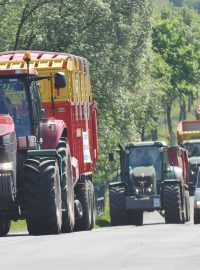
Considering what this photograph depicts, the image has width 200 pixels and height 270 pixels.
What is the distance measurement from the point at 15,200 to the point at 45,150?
1.01 meters

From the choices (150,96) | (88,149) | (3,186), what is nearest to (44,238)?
(3,186)

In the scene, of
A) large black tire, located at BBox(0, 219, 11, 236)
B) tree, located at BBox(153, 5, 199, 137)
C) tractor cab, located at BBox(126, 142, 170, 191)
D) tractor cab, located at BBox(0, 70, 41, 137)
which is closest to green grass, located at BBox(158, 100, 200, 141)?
tree, located at BBox(153, 5, 199, 137)

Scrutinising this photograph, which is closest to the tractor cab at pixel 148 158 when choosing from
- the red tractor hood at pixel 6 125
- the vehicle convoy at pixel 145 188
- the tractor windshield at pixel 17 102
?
the vehicle convoy at pixel 145 188

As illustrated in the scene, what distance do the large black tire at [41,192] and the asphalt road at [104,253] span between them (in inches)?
34.4

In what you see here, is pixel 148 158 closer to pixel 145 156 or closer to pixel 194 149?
pixel 145 156

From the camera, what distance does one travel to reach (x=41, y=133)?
902 inches

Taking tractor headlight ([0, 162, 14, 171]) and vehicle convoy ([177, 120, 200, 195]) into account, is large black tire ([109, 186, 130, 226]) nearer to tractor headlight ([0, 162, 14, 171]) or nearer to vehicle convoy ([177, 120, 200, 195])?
tractor headlight ([0, 162, 14, 171])

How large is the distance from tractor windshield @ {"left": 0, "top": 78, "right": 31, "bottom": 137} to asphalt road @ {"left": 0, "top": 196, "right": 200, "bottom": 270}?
2552mm

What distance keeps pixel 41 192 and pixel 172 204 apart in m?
12.5

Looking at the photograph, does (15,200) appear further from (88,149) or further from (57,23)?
(57,23)

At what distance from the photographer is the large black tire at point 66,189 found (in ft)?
75.2

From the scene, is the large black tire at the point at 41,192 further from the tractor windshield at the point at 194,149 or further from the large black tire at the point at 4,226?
the tractor windshield at the point at 194,149

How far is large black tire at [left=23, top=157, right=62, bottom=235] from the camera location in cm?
2100

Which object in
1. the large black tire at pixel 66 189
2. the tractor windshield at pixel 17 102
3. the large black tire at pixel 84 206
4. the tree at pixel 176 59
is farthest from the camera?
the tree at pixel 176 59
